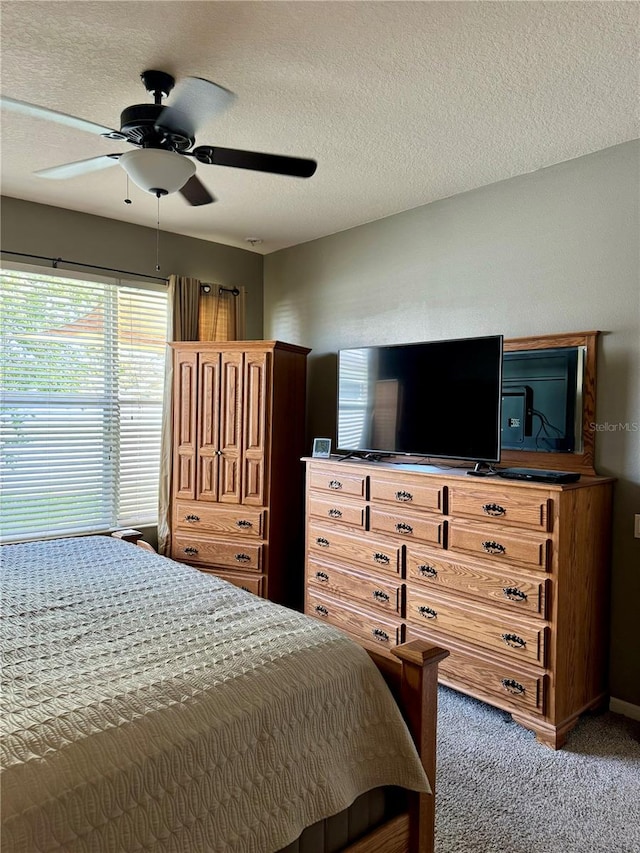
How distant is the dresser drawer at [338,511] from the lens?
3377mm

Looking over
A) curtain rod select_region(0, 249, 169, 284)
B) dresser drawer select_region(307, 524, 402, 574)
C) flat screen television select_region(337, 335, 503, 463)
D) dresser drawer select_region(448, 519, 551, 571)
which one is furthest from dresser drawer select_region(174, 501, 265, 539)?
curtain rod select_region(0, 249, 169, 284)

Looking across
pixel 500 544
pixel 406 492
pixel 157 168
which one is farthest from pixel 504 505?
pixel 157 168

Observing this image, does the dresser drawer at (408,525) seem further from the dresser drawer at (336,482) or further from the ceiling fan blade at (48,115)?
the ceiling fan blade at (48,115)

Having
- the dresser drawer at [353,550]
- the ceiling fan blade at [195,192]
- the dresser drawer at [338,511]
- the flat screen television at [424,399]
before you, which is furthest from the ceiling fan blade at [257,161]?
the dresser drawer at [353,550]

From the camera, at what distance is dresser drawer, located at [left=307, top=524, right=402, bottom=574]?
126 inches

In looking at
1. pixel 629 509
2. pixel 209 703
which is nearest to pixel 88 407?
pixel 209 703

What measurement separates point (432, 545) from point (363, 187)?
2.09 m

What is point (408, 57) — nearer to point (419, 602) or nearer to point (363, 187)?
point (363, 187)

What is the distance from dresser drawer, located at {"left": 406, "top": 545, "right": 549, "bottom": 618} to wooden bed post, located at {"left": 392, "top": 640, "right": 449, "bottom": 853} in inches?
40.8

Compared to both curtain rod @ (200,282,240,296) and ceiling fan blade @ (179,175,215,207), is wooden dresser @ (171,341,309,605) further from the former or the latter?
ceiling fan blade @ (179,175,215,207)

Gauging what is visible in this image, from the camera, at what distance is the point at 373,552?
10.8ft

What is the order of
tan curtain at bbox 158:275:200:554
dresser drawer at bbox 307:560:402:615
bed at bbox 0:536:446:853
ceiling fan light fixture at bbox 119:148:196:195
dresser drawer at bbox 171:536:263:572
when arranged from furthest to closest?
tan curtain at bbox 158:275:200:554 → dresser drawer at bbox 171:536:263:572 → dresser drawer at bbox 307:560:402:615 → ceiling fan light fixture at bbox 119:148:196:195 → bed at bbox 0:536:446:853

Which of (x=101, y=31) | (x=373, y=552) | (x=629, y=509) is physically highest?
(x=101, y=31)

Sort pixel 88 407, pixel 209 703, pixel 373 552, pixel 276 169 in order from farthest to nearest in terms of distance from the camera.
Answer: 1. pixel 88 407
2. pixel 373 552
3. pixel 276 169
4. pixel 209 703
